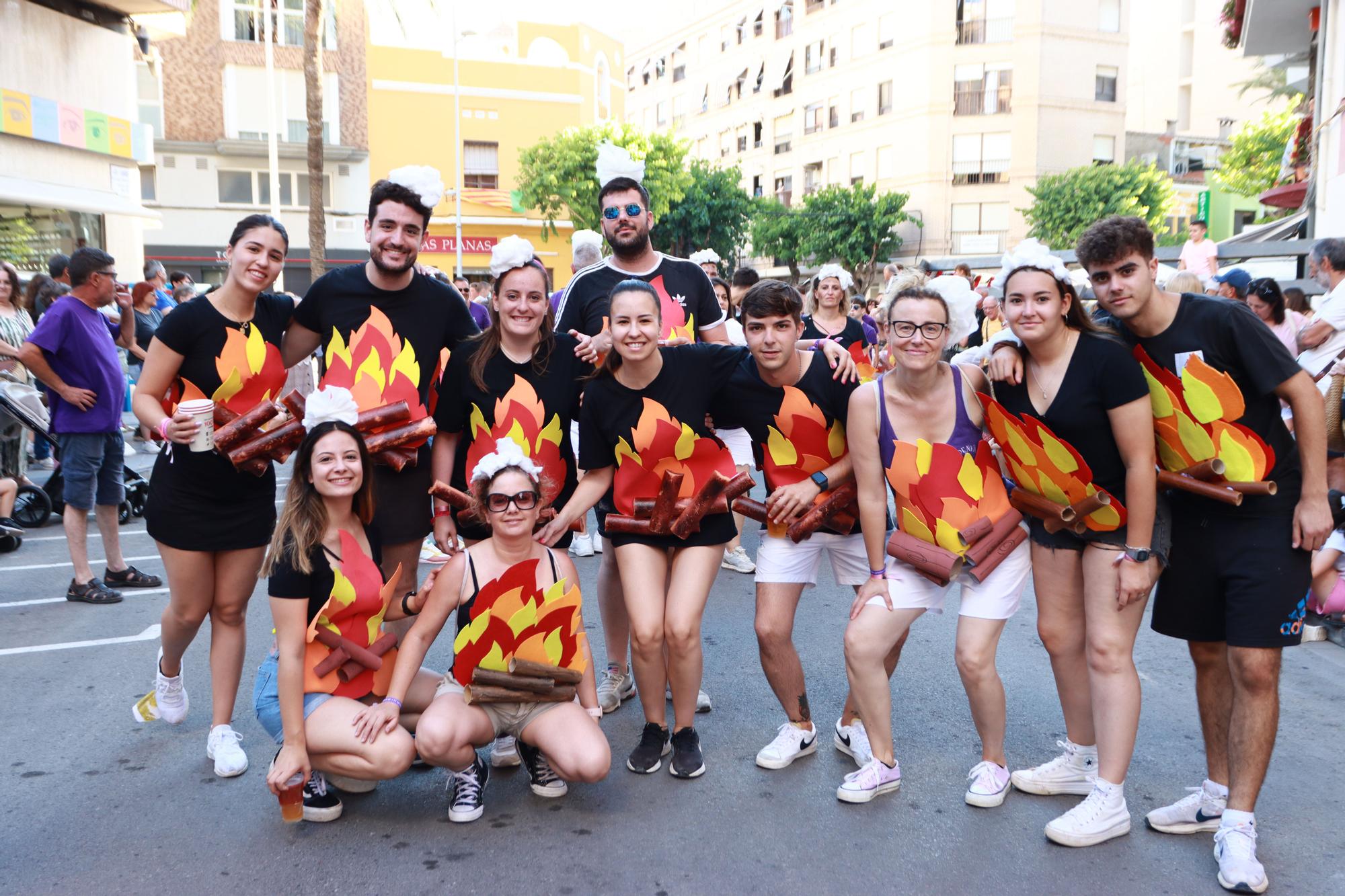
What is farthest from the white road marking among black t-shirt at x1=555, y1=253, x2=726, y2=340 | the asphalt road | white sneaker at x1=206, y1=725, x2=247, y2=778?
black t-shirt at x1=555, y1=253, x2=726, y2=340

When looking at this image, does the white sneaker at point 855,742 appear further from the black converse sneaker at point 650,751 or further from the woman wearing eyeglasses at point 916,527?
the black converse sneaker at point 650,751

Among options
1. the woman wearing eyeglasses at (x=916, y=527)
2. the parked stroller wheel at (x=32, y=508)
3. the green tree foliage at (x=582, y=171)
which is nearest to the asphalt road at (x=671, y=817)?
the woman wearing eyeglasses at (x=916, y=527)

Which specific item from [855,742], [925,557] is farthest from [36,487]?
[925,557]

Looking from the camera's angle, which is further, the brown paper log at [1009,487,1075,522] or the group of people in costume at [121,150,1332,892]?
the brown paper log at [1009,487,1075,522]

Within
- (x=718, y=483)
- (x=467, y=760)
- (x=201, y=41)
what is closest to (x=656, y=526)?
(x=718, y=483)

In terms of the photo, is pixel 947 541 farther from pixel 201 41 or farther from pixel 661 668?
pixel 201 41

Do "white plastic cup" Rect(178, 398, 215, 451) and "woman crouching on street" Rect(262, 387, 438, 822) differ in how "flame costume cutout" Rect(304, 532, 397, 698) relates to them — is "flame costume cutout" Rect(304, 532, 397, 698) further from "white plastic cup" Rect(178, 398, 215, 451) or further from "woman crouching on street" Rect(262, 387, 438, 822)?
"white plastic cup" Rect(178, 398, 215, 451)

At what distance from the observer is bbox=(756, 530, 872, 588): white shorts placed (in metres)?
4.17

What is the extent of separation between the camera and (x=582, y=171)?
3694cm

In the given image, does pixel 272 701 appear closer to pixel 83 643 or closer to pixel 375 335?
pixel 375 335

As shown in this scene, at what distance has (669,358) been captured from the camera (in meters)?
4.24

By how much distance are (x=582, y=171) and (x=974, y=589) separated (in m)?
34.9

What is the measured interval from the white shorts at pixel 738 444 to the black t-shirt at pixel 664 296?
0.84 metres

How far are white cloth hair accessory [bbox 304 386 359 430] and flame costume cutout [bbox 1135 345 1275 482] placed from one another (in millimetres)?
2744
